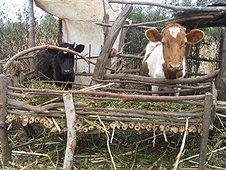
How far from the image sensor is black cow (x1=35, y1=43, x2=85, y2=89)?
567 cm

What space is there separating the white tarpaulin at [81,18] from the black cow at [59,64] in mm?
1283

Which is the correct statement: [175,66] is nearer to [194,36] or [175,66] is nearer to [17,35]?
[194,36]

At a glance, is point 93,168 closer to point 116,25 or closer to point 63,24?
point 116,25

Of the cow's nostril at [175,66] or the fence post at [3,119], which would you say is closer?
the fence post at [3,119]

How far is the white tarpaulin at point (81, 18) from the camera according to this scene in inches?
278

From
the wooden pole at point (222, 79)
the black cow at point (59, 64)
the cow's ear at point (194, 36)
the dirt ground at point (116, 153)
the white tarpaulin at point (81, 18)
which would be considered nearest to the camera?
the dirt ground at point (116, 153)

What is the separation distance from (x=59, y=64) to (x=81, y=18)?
98.1 inches

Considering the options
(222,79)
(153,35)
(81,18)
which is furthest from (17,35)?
(222,79)

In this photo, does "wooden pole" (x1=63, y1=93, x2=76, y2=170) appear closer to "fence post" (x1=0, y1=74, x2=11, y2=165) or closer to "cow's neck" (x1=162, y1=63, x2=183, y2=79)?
"fence post" (x1=0, y1=74, x2=11, y2=165)

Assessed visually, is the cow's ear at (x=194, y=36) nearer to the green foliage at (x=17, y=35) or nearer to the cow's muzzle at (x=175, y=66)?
the cow's muzzle at (x=175, y=66)

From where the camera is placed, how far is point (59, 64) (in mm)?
5941

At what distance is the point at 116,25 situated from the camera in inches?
167

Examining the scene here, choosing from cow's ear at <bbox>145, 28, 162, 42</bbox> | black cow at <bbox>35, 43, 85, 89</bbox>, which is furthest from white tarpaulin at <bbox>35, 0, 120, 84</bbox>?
cow's ear at <bbox>145, 28, 162, 42</bbox>

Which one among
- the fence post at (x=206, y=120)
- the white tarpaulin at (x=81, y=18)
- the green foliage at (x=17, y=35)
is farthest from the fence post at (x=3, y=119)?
the green foliage at (x=17, y=35)
